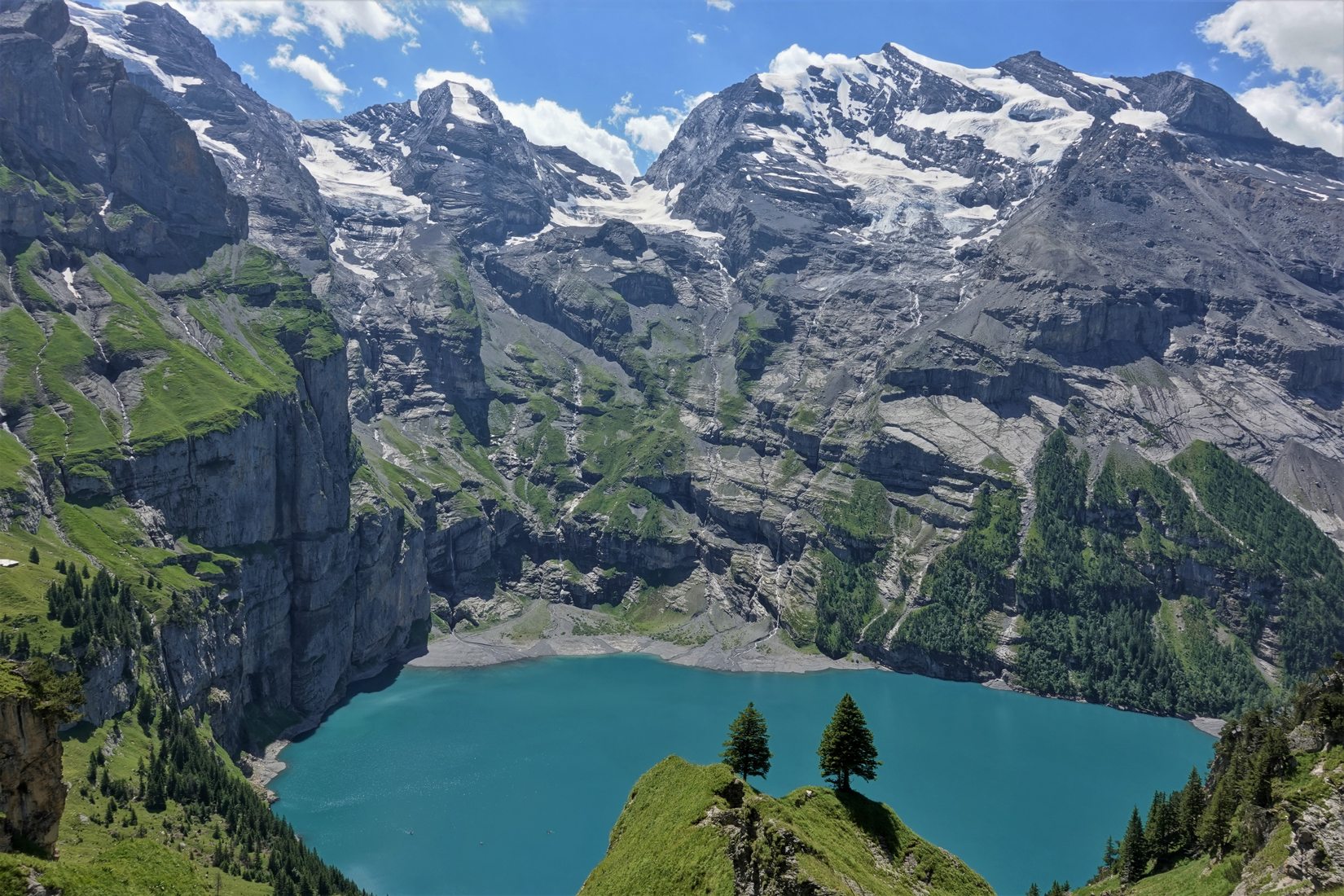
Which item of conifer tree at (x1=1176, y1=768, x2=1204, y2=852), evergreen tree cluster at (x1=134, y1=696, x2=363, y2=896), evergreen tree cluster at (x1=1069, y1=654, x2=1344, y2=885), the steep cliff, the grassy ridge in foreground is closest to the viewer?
the grassy ridge in foreground

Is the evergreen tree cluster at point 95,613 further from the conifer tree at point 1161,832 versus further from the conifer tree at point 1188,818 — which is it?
the conifer tree at point 1188,818

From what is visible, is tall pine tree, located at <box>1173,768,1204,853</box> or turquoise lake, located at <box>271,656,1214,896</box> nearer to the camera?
tall pine tree, located at <box>1173,768,1204,853</box>

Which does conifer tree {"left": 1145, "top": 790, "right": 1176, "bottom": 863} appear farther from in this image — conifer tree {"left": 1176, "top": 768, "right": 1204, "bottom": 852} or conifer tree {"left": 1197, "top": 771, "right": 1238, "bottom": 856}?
conifer tree {"left": 1197, "top": 771, "right": 1238, "bottom": 856}

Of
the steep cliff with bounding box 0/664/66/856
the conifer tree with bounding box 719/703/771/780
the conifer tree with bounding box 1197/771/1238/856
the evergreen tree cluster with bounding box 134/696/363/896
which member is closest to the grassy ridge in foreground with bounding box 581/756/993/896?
the conifer tree with bounding box 719/703/771/780

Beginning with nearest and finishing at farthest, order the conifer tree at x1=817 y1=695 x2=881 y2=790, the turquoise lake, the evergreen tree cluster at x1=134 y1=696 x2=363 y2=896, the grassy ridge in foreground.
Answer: the grassy ridge in foreground → the conifer tree at x1=817 y1=695 x2=881 y2=790 → the evergreen tree cluster at x1=134 y1=696 x2=363 y2=896 → the turquoise lake

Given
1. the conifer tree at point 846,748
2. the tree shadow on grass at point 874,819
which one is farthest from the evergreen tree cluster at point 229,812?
the tree shadow on grass at point 874,819

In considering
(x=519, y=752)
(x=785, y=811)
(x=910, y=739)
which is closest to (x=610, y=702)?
(x=519, y=752)

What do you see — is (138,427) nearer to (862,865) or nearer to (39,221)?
(39,221)
